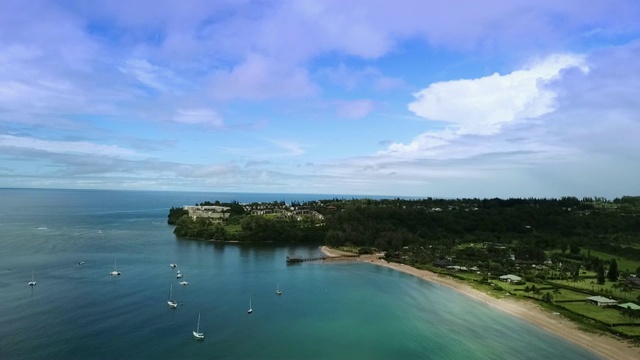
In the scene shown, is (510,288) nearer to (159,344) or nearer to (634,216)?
(159,344)

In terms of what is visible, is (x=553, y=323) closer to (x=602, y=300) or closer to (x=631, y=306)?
(x=631, y=306)

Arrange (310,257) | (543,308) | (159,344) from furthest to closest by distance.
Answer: (310,257) < (543,308) < (159,344)

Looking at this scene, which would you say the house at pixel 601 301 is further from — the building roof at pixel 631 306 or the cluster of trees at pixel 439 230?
the cluster of trees at pixel 439 230

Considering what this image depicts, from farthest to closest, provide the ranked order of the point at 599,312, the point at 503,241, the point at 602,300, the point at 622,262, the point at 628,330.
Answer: the point at 503,241 < the point at 622,262 < the point at 602,300 < the point at 599,312 < the point at 628,330

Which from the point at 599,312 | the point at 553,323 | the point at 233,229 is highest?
the point at 233,229

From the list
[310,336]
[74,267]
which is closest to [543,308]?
[310,336]

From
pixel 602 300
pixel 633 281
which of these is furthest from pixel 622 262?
pixel 602 300

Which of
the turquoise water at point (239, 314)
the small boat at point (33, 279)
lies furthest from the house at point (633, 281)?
the small boat at point (33, 279)
